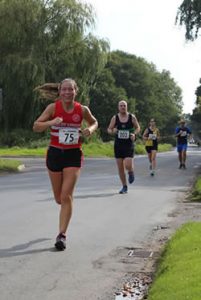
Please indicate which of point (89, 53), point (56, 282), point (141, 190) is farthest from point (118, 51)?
point (56, 282)

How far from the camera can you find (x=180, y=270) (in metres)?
5.97

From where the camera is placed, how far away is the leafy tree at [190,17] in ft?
87.3

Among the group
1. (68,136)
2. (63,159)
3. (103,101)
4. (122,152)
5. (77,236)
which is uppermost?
(103,101)

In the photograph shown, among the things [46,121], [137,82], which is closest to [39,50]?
[46,121]

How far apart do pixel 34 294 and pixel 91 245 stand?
239cm

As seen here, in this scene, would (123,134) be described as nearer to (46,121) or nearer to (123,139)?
(123,139)

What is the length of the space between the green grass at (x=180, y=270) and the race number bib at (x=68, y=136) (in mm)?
1766

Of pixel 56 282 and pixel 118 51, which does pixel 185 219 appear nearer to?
pixel 56 282

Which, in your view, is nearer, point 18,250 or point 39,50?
point 18,250

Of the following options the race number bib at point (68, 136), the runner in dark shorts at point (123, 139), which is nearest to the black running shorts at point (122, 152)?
the runner in dark shorts at point (123, 139)

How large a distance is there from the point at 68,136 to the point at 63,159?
303 millimetres

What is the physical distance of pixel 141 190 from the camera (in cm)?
1467

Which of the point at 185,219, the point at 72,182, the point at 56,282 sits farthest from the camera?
the point at 185,219

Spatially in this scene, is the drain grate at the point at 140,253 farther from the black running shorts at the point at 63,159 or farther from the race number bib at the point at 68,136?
the race number bib at the point at 68,136
